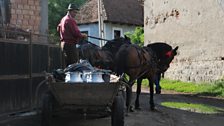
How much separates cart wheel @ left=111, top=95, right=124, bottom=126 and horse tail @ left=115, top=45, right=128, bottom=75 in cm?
371

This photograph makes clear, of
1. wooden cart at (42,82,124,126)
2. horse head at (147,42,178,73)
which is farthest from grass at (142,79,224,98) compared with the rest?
wooden cart at (42,82,124,126)

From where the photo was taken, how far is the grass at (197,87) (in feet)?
60.4

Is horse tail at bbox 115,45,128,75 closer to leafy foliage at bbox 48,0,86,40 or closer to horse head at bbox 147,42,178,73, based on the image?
horse head at bbox 147,42,178,73

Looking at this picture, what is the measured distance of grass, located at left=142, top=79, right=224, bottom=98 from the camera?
725 inches

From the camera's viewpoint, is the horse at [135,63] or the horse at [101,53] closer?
the horse at [101,53]

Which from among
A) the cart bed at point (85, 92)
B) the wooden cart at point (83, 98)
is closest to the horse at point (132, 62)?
the wooden cart at point (83, 98)

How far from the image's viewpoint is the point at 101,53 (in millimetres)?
11977

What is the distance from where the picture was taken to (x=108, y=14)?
38.9 m

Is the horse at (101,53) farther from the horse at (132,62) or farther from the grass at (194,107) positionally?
the grass at (194,107)

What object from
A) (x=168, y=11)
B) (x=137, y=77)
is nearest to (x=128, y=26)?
(x=168, y=11)

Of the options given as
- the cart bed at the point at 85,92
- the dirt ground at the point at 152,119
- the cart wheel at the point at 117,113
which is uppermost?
the cart bed at the point at 85,92

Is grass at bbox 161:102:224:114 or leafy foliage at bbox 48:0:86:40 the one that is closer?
grass at bbox 161:102:224:114

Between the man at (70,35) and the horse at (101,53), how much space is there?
1.22 metres

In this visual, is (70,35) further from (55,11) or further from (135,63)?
(55,11)
